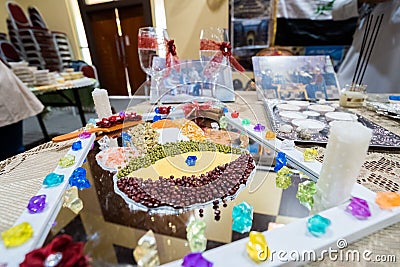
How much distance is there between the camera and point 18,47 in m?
1.92

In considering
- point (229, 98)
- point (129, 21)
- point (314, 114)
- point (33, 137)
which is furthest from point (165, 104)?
point (129, 21)

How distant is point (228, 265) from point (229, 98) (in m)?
0.45

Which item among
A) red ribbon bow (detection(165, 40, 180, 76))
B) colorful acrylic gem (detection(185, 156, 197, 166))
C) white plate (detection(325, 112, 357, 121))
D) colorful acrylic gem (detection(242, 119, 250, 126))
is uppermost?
red ribbon bow (detection(165, 40, 180, 76))

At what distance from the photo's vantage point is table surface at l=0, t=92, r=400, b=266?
0.79 ft

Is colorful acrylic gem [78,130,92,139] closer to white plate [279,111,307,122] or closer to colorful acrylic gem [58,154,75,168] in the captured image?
colorful acrylic gem [58,154,75,168]

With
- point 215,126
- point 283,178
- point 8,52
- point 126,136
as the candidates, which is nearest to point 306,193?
point 283,178

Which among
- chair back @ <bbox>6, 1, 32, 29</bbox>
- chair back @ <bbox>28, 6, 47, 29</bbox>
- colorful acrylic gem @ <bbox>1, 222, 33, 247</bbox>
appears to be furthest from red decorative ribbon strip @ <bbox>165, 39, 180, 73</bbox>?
chair back @ <bbox>28, 6, 47, 29</bbox>

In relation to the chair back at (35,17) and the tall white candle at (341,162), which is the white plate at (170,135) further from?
the chair back at (35,17)

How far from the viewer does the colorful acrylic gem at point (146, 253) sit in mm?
214

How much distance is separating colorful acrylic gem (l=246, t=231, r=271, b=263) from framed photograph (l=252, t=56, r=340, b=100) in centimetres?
59

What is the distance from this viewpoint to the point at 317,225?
24 cm

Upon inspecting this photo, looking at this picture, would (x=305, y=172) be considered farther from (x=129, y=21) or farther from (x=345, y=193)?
(x=129, y=21)

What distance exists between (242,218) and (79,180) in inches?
10.2

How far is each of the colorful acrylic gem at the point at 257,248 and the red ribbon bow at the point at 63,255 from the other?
152 millimetres
